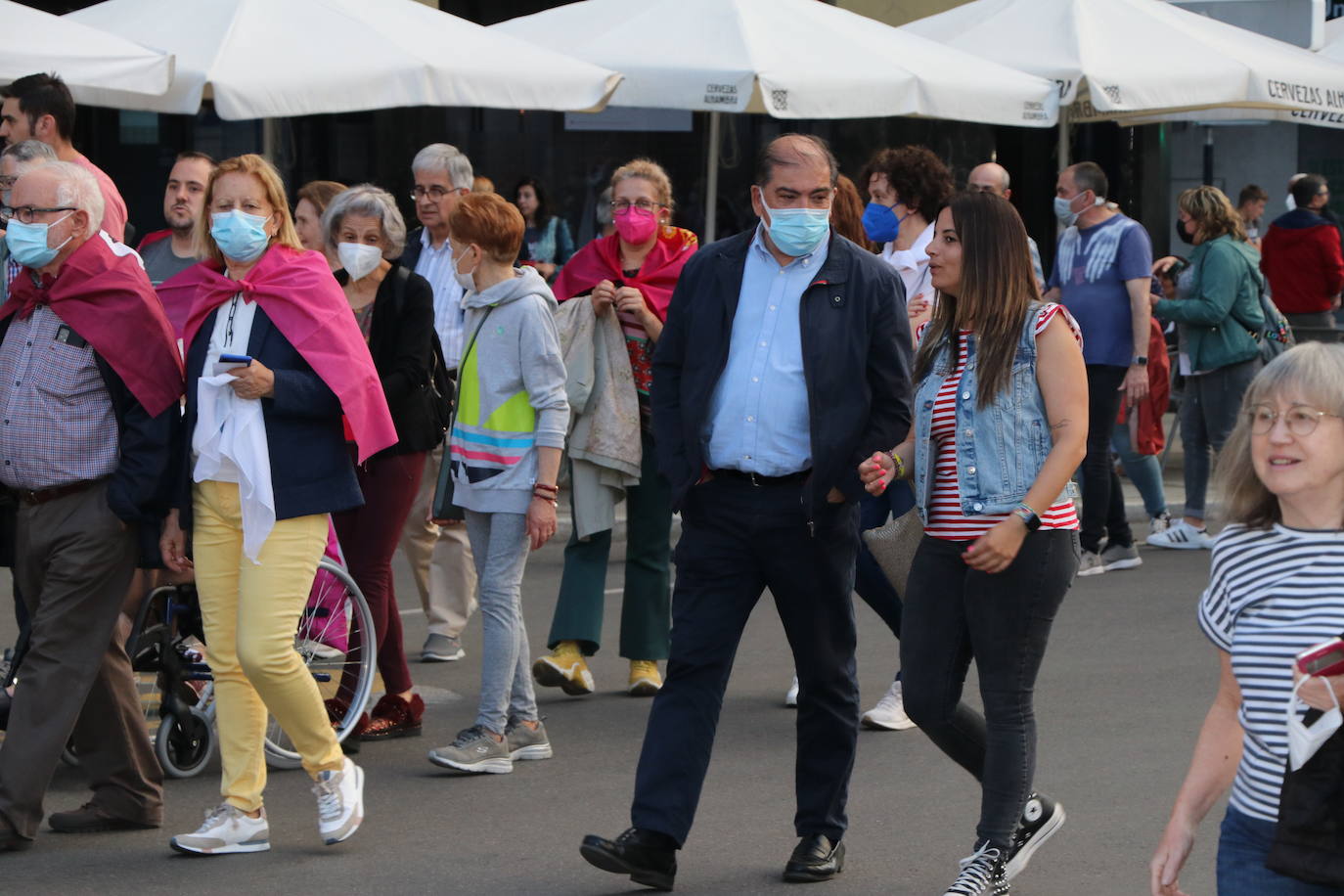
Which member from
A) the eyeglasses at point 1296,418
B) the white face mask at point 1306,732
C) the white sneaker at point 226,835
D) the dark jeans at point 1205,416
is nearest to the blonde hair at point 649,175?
the white sneaker at point 226,835

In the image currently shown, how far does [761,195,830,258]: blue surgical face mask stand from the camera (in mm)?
5234

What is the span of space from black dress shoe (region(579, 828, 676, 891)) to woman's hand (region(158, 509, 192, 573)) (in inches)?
54.5

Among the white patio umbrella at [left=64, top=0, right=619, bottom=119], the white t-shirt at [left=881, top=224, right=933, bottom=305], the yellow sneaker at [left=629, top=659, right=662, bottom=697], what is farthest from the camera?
the white patio umbrella at [left=64, top=0, right=619, bottom=119]

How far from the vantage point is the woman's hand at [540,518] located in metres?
6.40

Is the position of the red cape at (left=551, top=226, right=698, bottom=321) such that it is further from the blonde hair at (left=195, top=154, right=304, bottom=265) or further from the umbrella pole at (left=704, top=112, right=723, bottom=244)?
the umbrella pole at (left=704, top=112, right=723, bottom=244)

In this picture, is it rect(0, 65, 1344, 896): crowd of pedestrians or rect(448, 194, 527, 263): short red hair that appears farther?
rect(448, 194, 527, 263): short red hair

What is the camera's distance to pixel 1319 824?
3119 mm

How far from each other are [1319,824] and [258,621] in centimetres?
303

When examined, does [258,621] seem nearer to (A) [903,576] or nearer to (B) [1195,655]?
(A) [903,576]

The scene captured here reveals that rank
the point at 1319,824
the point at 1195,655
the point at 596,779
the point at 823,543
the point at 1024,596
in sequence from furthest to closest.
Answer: the point at 1195,655 → the point at 596,779 → the point at 823,543 → the point at 1024,596 → the point at 1319,824

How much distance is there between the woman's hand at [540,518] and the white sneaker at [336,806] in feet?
3.78

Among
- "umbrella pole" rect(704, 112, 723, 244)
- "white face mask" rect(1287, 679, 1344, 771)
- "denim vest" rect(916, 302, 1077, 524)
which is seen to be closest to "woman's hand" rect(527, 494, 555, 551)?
"denim vest" rect(916, 302, 1077, 524)

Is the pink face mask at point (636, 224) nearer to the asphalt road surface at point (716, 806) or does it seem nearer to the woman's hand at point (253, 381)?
the asphalt road surface at point (716, 806)

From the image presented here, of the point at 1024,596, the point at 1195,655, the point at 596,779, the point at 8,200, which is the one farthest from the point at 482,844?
the point at 1195,655
